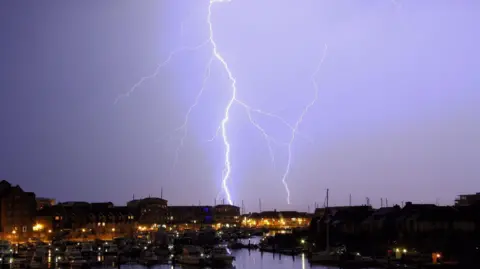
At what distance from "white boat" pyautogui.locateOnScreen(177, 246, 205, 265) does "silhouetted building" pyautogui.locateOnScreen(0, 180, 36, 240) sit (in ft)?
80.2

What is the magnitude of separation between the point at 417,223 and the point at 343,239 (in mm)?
8259

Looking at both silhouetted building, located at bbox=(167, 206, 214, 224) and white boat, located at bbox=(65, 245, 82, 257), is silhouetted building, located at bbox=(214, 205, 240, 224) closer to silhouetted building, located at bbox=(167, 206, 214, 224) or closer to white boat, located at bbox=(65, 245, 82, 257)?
silhouetted building, located at bbox=(167, 206, 214, 224)

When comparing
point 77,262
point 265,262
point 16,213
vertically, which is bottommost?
point 265,262

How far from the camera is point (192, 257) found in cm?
4706

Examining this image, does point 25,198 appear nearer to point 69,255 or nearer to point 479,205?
point 69,255

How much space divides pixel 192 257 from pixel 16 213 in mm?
26984

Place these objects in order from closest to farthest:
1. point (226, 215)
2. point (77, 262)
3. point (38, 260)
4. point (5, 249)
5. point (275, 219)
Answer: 1. point (77, 262)
2. point (38, 260)
3. point (5, 249)
4. point (275, 219)
5. point (226, 215)

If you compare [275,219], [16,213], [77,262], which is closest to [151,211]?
[275,219]

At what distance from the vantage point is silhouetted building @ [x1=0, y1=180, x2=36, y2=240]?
212 ft

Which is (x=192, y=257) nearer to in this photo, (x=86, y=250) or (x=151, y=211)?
(x=86, y=250)

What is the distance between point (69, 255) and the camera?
1843 inches

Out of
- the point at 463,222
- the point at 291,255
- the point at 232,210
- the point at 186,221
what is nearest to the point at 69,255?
the point at 291,255

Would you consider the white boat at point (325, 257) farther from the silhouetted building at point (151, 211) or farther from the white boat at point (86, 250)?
the silhouetted building at point (151, 211)

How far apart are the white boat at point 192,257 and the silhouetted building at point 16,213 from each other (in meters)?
24.4
